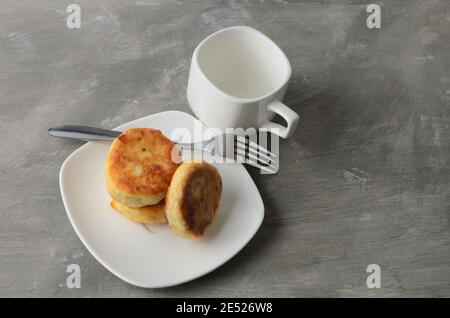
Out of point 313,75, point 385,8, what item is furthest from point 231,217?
point 385,8

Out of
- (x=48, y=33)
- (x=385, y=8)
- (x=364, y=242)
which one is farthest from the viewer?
(x=385, y=8)

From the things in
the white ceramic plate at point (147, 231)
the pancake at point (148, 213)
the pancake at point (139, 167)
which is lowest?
the white ceramic plate at point (147, 231)

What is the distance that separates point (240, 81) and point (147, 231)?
1.09 ft

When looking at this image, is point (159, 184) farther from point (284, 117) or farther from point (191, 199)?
point (284, 117)

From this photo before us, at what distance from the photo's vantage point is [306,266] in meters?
0.95

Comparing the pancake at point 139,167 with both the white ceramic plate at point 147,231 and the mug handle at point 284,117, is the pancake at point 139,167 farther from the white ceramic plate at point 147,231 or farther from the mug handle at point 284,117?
the mug handle at point 284,117

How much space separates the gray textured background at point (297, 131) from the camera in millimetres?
933

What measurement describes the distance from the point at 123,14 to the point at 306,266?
610 mm

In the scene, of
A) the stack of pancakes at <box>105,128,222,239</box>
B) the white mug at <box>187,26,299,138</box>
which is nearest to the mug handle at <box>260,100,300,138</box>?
the white mug at <box>187,26,299,138</box>

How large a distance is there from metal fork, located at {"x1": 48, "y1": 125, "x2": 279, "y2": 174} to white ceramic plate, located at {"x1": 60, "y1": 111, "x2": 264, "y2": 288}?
0.06 ft

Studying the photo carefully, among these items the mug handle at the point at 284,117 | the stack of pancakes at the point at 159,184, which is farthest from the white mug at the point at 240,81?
the stack of pancakes at the point at 159,184

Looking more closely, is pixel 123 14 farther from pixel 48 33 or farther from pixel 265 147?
pixel 265 147

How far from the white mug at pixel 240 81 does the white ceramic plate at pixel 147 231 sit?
0.09 meters

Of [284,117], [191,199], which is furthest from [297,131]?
[191,199]
